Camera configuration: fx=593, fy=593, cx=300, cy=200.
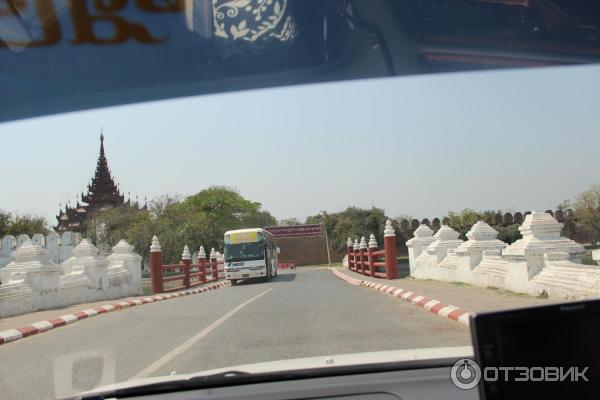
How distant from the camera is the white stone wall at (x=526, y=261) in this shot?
25.5 ft

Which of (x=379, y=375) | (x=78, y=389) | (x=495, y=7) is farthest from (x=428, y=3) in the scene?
(x=78, y=389)

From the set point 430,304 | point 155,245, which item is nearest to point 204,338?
point 155,245

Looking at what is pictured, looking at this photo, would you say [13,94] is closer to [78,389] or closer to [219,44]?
[219,44]

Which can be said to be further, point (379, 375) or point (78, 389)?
point (78, 389)

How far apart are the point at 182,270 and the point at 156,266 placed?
1.73 m

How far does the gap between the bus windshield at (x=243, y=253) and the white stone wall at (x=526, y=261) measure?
11.5 feet

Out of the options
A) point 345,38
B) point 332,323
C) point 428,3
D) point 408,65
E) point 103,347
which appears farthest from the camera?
point 332,323

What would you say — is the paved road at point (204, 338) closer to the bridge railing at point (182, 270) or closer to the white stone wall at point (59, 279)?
the bridge railing at point (182, 270)

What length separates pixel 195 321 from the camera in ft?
26.9

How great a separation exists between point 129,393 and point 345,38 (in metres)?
2.00

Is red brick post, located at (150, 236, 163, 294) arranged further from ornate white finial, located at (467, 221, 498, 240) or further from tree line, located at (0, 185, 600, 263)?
ornate white finial, located at (467, 221, 498, 240)

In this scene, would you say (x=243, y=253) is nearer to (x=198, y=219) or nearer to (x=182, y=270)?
(x=182, y=270)

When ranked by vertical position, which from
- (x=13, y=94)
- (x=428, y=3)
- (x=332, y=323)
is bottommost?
(x=332, y=323)

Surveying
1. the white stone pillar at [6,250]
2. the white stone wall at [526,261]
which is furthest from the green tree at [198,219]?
the white stone pillar at [6,250]
